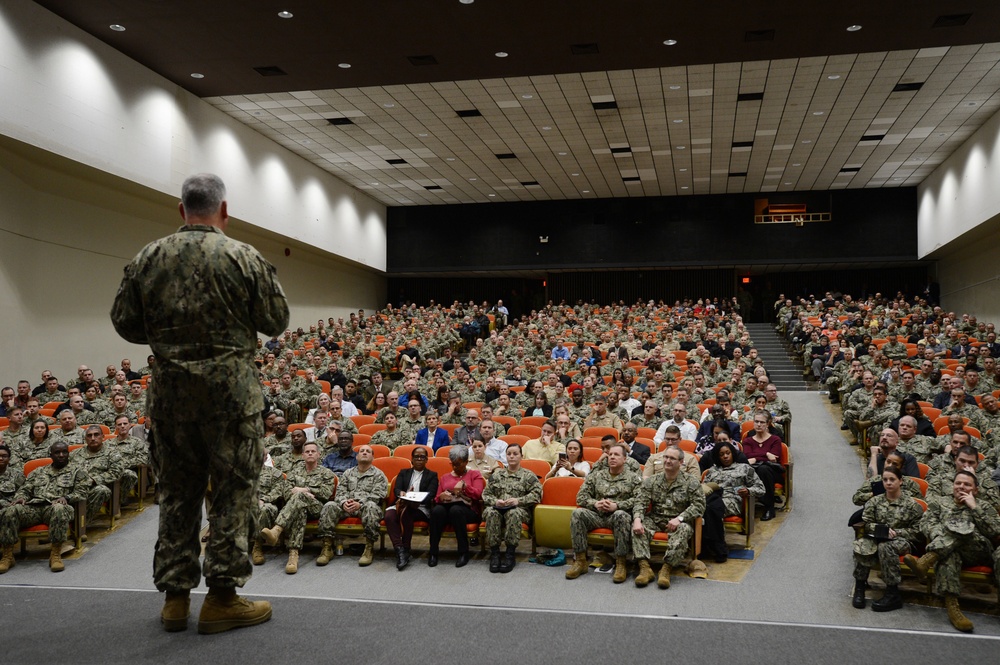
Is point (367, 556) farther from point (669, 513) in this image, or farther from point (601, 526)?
point (669, 513)

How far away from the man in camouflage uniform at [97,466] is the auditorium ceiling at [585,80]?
635 centimetres

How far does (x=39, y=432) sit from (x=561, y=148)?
13426mm

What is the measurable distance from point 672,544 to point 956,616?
160 cm

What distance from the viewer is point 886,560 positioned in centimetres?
457

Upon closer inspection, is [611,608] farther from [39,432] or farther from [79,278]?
[79,278]

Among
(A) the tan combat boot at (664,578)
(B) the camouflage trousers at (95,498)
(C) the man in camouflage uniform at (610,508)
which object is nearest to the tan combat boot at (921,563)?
(A) the tan combat boot at (664,578)

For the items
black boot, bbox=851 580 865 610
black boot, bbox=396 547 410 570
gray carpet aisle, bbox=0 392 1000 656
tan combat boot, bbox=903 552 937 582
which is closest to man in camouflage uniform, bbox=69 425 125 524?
gray carpet aisle, bbox=0 392 1000 656

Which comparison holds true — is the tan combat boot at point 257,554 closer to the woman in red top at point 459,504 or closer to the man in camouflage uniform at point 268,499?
the man in camouflage uniform at point 268,499

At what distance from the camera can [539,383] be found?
971 cm

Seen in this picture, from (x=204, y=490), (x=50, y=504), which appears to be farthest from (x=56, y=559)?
(x=204, y=490)

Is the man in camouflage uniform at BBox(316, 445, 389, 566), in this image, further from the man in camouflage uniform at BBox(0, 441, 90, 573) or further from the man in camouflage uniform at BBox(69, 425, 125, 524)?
the man in camouflage uniform at BBox(69, 425, 125, 524)

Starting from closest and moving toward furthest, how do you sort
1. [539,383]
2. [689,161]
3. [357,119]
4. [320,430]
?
[320,430]
[539,383]
[357,119]
[689,161]

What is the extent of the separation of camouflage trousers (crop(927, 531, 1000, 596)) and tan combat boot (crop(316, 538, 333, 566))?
154 inches

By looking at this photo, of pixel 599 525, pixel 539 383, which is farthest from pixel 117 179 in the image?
pixel 599 525
